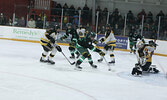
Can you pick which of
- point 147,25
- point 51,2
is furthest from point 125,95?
point 51,2

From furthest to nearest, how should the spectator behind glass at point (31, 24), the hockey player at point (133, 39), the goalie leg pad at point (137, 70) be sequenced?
the spectator behind glass at point (31, 24)
the hockey player at point (133, 39)
the goalie leg pad at point (137, 70)

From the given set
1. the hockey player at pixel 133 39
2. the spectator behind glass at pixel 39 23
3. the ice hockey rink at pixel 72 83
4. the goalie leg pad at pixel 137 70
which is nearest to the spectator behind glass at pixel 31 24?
the spectator behind glass at pixel 39 23

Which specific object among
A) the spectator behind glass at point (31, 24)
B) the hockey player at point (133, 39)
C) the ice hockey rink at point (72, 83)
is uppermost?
the spectator behind glass at point (31, 24)

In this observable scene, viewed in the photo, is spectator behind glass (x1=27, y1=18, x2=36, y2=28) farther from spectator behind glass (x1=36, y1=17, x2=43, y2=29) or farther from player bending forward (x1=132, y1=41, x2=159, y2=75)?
player bending forward (x1=132, y1=41, x2=159, y2=75)

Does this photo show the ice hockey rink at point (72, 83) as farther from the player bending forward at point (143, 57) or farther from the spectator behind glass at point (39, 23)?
the spectator behind glass at point (39, 23)

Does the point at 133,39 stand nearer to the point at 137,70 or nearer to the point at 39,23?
the point at 39,23

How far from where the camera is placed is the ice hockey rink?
162 inches

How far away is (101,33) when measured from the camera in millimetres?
13039

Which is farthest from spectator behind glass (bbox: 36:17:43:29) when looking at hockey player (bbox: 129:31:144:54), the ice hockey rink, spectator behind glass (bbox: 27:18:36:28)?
the ice hockey rink

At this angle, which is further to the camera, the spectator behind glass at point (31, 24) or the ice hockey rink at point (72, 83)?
the spectator behind glass at point (31, 24)

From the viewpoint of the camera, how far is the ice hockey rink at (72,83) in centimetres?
411

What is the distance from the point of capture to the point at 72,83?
196 inches

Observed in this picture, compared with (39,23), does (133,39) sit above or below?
below

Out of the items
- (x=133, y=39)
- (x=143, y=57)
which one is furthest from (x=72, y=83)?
(x=133, y=39)
